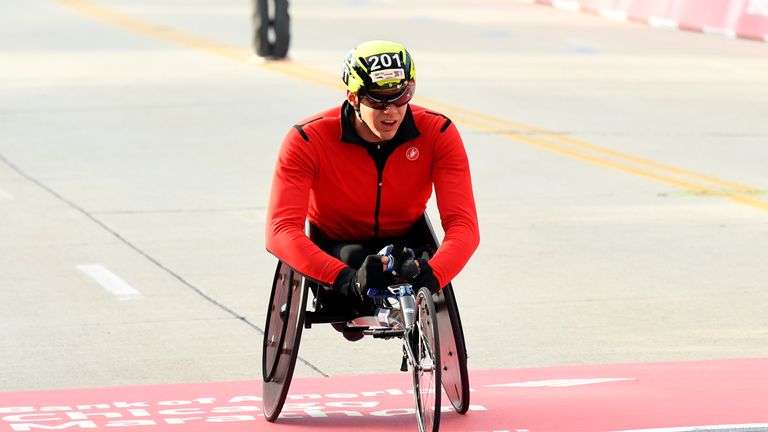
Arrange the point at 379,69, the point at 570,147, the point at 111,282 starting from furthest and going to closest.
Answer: the point at 570,147 → the point at 111,282 → the point at 379,69

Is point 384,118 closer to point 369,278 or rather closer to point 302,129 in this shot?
point 302,129

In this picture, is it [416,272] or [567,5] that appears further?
[567,5]

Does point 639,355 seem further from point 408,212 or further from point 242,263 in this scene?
point 242,263

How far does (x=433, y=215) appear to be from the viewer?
46.5 ft

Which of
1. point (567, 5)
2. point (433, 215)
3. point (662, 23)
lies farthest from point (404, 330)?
point (567, 5)

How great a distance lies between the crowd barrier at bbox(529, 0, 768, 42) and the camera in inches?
1145

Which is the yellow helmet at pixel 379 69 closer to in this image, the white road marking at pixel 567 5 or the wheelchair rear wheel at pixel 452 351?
the wheelchair rear wheel at pixel 452 351

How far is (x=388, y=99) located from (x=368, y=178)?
43 cm

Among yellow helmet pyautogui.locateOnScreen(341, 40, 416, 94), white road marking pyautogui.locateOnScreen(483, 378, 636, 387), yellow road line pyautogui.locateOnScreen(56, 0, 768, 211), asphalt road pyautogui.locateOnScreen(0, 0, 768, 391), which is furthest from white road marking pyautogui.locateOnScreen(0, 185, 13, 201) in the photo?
yellow helmet pyautogui.locateOnScreen(341, 40, 416, 94)

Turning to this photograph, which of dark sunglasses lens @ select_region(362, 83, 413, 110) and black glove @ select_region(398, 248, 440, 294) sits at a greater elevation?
dark sunglasses lens @ select_region(362, 83, 413, 110)

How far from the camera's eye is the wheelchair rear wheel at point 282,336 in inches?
294

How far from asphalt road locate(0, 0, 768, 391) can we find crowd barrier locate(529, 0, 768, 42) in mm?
489

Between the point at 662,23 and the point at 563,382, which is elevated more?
the point at 563,382

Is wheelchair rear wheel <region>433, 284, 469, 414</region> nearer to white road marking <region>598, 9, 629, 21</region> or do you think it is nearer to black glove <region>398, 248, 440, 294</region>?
black glove <region>398, 248, 440, 294</region>
